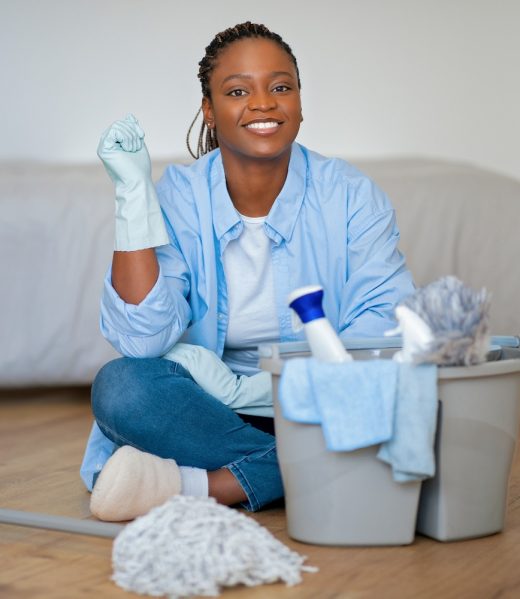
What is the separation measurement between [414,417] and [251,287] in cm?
47

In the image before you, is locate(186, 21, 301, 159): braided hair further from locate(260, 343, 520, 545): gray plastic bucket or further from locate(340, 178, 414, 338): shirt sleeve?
locate(260, 343, 520, 545): gray plastic bucket

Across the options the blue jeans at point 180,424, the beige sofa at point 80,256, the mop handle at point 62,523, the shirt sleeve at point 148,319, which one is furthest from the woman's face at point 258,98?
the beige sofa at point 80,256

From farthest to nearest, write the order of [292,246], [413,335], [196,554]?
[292,246], [413,335], [196,554]

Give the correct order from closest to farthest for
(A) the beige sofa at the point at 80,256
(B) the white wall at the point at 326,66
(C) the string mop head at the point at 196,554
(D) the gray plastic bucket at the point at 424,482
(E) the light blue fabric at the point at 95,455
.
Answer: (C) the string mop head at the point at 196,554
(D) the gray plastic bucket at the point at 424,482
(E) the light blue fabric at the point at 95,455
(A) the beige sofa at the point at 80,256
(B) the white wall at the point at 326,66

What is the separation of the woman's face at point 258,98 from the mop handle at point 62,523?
24.0 inches

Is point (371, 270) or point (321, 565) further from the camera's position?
point (371, 270)

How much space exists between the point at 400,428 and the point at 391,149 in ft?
7.46

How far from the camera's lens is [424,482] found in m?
1.32

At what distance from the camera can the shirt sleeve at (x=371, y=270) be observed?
152 centimetres

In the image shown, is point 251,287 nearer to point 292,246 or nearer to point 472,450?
point 292,246

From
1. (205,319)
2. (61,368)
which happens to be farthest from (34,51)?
(205,319)

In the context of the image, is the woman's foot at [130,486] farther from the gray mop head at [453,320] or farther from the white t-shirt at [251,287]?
the gray mop head at [453,320]

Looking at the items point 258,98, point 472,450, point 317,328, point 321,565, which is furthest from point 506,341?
point 258,98

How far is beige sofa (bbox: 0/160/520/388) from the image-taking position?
2.39 metres
